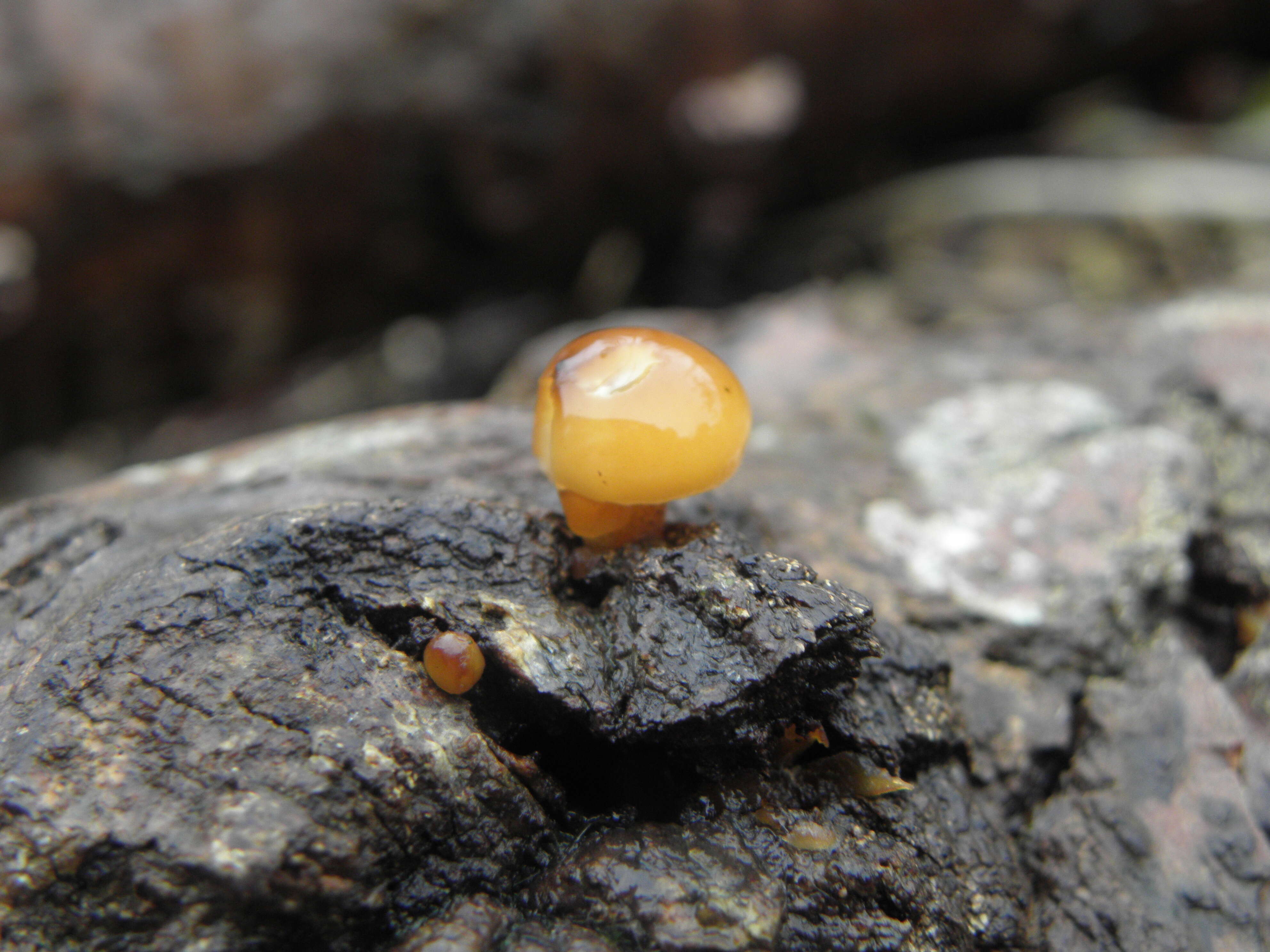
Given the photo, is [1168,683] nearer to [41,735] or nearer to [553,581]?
[553,581]

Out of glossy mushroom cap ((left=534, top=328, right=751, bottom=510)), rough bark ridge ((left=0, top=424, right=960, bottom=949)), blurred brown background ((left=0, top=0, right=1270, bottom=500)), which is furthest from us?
blurred brown background ((left=0, top=0, right=1270, bottom=500))

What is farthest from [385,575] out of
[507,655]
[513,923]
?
[513,923]

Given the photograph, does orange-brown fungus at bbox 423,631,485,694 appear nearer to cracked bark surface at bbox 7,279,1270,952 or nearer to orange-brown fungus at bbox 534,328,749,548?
cracked bark surface at bbox 7,279,1270,952

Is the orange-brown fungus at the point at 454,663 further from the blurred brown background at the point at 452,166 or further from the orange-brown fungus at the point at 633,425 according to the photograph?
the blurred brown background at the point at 452,166

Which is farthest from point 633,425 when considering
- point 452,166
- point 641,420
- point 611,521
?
point 452,166

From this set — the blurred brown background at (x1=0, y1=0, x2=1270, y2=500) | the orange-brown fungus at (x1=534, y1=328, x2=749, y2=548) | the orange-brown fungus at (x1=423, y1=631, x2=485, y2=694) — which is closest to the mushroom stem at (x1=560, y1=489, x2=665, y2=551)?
the orange-brown fungus at (x1=534, y1=328, x2=749, y2=548)

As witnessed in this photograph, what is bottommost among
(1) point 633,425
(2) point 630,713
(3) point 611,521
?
(2) point 630,713

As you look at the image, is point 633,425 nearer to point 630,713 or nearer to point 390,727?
point 630,713

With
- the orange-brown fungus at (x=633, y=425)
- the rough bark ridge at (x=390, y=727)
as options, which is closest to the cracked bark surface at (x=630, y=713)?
the rough bark ridge at (x=390, y=727)
